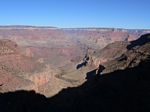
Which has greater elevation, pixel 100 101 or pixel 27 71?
pixel 100 101

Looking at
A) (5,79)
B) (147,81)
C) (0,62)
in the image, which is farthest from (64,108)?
(0,62)

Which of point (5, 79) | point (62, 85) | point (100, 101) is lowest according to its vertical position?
point (62, 85)

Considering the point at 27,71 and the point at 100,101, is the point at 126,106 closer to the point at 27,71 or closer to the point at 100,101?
the point at 100,101

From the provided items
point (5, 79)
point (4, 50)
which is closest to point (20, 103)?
point (5, 79)

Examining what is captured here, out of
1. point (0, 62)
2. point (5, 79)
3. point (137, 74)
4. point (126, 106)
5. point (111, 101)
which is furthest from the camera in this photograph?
point (0, 62)

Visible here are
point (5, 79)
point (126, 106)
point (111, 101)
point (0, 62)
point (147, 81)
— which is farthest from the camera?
point (0, 62)

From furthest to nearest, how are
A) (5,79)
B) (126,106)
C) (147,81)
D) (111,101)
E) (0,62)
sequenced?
(0,62)
(5,79)
(147,81)
(111,101)
(126,106)

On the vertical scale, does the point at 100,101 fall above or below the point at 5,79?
above

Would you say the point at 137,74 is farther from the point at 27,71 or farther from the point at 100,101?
the point at 27,71

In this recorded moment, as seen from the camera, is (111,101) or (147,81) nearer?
(111,101)
